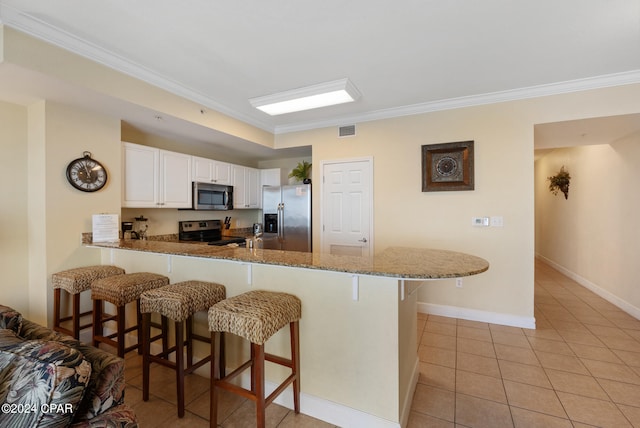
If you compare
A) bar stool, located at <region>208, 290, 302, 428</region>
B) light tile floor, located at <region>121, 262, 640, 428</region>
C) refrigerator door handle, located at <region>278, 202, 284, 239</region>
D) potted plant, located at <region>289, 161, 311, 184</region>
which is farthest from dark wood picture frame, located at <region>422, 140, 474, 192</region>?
bar stool, located at <region>208, 290, 302, 428</region>

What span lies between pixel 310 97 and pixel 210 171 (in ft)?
6.92

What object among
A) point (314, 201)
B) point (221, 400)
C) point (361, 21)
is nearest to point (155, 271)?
point (221, 400)

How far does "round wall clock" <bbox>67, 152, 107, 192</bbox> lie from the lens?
264 cm

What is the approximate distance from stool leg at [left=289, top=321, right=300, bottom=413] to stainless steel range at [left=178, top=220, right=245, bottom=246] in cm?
256

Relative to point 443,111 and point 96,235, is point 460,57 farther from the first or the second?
point 96,235

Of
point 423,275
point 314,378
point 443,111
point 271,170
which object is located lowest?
point 314,378

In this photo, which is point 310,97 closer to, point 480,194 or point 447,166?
point 447,166

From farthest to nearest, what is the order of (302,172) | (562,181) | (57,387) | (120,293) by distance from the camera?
1. (562,181)
2. (302,172)
3. (120,293)
4. (57,387)

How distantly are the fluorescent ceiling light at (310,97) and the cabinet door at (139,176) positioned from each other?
149 centimetres

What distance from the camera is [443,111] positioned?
3.43 meters

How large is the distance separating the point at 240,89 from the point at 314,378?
2815 millimetres

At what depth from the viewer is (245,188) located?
15.9ft

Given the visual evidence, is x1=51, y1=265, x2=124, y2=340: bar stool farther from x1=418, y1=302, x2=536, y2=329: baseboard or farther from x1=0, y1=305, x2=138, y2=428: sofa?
x1=418, y1=302, x2=536, y2=329: baseboard

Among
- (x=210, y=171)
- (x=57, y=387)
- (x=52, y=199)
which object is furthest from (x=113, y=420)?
(x=210, y=171)
